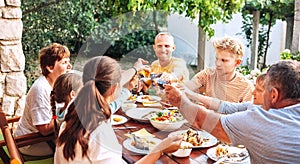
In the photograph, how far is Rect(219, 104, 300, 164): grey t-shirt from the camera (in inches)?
47.1

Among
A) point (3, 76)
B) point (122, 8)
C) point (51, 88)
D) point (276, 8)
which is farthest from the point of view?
point (276, 8)

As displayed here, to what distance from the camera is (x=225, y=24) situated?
157 inches

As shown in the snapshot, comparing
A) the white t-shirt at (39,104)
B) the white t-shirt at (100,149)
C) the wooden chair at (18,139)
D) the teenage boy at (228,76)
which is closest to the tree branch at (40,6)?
the white t-shirt at (39,104)

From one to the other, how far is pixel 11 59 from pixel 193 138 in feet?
5.79

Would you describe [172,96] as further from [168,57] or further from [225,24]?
[225,24]

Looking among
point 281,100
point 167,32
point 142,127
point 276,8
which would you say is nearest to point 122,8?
point 276,8

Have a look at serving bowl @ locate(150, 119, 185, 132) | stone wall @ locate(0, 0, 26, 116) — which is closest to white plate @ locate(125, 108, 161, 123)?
serving bowl @ locate(150, 119, 185, 132)

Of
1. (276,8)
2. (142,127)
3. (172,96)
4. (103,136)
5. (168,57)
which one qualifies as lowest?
(142,127)

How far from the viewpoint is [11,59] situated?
2.79 meters

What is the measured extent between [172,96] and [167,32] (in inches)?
10.0

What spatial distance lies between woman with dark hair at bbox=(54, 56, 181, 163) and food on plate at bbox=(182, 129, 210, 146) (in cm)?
25

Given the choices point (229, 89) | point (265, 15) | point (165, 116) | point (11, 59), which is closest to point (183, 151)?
point (165, 116)

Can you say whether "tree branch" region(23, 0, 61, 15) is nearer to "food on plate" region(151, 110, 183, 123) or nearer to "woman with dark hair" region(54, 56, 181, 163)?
"food on plate" region(151, 110, 183, 123)

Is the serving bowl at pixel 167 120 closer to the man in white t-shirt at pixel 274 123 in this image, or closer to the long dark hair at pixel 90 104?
the man in white t-shirt at pixel 274 123
